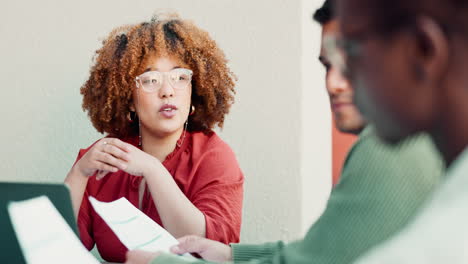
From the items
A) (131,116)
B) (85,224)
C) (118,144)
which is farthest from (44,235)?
(131,116)

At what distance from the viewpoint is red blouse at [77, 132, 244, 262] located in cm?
149

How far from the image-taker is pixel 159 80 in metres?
1.55

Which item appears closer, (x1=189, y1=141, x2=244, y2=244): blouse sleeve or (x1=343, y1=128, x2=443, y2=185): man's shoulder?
(x1=343, y1=128, x2=443, y2=185): man's shoulder

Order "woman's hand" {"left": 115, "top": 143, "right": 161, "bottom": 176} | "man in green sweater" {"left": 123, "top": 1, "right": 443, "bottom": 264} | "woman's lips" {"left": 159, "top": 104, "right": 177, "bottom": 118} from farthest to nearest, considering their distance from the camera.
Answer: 1. "woman's lips" {"left": 159, "top": 104, "right": 177, "bottom": 118}
2. "woman's hand" {"left": 115, "top": 143, "right": 161, "bottom": 176}
3. "man in green sweater" {"left": 123, "top": 1, "right": 443, "bottom": 264}

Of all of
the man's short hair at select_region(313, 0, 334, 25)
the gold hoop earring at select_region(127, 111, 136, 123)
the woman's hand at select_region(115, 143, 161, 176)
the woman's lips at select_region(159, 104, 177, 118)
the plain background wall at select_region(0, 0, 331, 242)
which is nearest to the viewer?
the man's short hair at select_region(313, 0, 334, 25)

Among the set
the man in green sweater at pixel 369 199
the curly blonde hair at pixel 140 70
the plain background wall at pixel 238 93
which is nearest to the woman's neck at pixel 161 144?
the curly blonde hair at pixel 140 70

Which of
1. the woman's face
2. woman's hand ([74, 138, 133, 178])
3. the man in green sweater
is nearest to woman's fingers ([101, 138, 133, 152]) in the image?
woman's hand ([74, 138, 133, 178])

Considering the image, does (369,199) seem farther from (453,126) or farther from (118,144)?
(118,144)

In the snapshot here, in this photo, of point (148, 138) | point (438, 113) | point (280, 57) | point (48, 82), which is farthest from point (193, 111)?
point (438, 113)

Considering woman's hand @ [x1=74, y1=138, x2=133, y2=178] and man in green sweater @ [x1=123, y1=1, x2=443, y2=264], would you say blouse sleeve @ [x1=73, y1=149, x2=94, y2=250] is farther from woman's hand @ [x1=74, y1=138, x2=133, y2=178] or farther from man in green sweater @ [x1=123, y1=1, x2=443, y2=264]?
man in green sweater @ [x1=123, y1=1, x2=443, y2=264]

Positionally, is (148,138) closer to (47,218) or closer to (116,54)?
(116,54)

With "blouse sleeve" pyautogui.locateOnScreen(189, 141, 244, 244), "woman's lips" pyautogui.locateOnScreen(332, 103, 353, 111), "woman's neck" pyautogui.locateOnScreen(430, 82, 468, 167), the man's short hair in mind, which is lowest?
"blouse sleeve" pyautogui.locateOnScreen(189, 141, 244, 244)

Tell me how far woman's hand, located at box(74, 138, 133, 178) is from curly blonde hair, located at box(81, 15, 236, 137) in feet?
0.62

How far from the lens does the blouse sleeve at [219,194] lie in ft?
4.72
